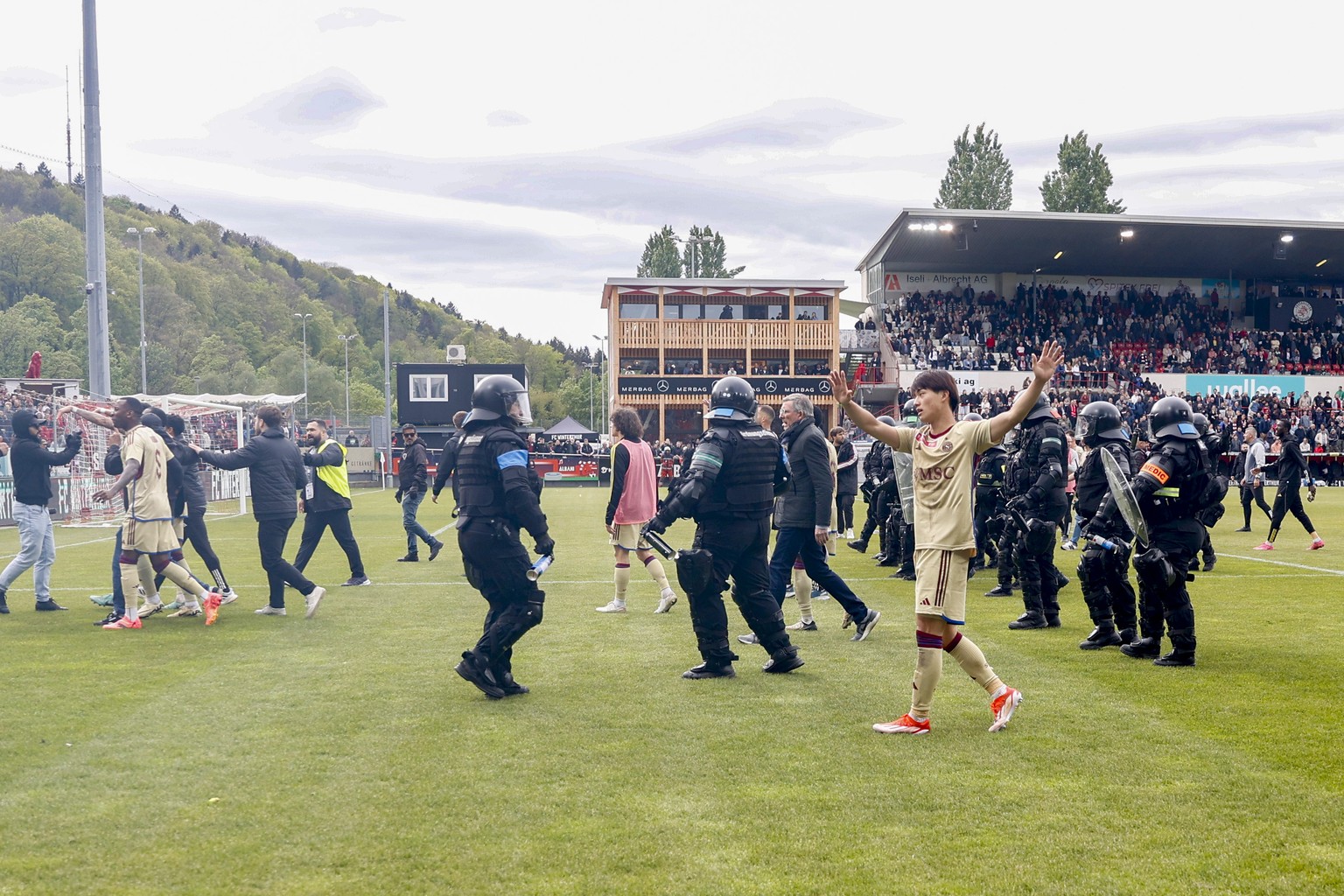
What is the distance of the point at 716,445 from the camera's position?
737cm

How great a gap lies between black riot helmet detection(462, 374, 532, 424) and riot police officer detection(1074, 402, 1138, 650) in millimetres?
4429

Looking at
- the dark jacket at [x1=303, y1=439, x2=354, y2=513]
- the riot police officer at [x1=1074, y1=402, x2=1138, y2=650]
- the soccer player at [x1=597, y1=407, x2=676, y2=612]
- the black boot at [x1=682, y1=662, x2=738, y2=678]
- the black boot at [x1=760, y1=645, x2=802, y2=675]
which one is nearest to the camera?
the black boot at [x1=682, y1=662, x2=738, y2=678]

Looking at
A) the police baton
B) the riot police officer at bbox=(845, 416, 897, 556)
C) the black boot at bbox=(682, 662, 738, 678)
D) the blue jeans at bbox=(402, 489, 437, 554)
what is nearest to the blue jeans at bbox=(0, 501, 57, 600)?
the blue jeans at bbox=(402, 489, 437, 554)

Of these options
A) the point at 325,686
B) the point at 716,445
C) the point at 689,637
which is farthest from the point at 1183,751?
the point at 325,686

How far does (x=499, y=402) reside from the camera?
7.05m

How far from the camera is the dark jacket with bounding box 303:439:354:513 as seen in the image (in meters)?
12.0

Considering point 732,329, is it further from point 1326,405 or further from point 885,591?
point 885,591

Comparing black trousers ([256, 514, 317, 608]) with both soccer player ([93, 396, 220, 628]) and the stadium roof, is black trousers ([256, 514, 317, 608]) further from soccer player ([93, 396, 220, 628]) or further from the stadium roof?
the stadium roof

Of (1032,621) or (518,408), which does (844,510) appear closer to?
(1032,621)

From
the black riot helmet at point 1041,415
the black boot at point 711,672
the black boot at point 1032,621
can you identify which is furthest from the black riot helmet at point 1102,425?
the black boot at point 711,672

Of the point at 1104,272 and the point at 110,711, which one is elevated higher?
the point at 1104,272

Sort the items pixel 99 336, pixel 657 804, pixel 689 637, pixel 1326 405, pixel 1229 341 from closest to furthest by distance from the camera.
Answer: pixel 657 804 → pixel 689 637 → pixel 99 336 → pixel 1326 405 → pixel 1229 341

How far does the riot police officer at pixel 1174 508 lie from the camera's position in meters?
7.70

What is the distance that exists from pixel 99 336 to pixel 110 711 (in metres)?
13.2
